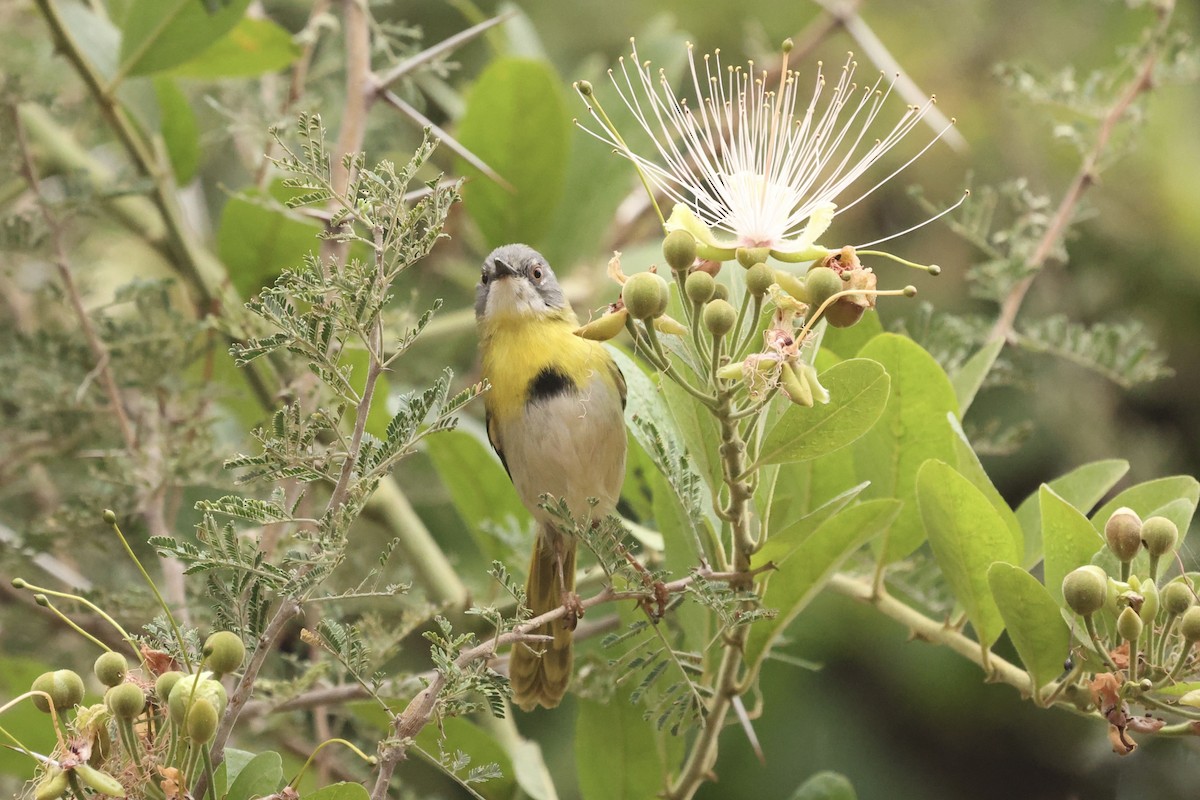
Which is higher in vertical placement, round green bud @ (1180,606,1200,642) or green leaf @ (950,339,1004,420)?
green leaf @ (950,339,1004,420)

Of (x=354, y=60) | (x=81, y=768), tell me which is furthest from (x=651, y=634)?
(x=354, y=60)

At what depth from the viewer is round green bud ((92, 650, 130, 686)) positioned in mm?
1487

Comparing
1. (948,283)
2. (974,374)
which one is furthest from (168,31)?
(948,283)

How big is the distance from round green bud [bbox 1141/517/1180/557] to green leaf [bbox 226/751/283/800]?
1.25 meters

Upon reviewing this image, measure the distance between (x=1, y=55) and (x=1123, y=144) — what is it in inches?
133

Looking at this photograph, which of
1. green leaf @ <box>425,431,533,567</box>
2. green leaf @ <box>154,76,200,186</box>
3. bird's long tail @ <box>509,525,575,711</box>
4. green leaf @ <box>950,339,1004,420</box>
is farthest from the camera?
green leaf @ <box>154,76,200,186</box>

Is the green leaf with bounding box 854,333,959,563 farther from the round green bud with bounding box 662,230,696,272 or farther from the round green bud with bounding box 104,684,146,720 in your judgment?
the round green bud with bounding box 104,684,146,720

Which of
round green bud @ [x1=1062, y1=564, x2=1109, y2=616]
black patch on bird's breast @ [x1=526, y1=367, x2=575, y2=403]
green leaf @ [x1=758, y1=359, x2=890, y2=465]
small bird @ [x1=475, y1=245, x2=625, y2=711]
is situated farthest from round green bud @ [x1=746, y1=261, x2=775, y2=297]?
black patch on bird's breast @ [x1=526, y1=367, x2=575, y2=403]

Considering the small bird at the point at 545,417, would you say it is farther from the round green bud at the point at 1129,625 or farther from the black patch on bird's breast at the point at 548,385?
the round green bud at the point at 1129,625

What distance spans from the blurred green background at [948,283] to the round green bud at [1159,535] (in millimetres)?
1704

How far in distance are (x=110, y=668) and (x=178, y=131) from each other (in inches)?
90.4

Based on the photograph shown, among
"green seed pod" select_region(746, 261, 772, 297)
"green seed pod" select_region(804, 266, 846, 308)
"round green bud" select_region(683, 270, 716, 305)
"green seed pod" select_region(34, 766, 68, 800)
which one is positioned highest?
"green seed pod" select_region(34, 766, 68, 800)

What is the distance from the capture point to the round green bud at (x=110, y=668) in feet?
4.88

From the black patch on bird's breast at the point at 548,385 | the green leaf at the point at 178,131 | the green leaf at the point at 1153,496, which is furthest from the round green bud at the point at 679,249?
the green leaf at the point at 178,131
